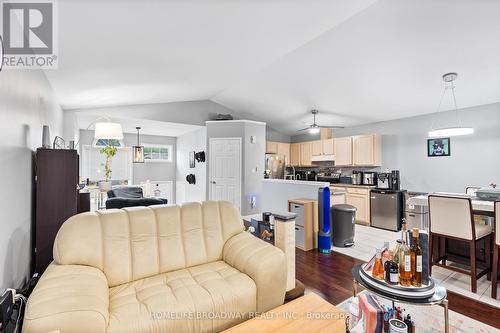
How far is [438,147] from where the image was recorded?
4582mm

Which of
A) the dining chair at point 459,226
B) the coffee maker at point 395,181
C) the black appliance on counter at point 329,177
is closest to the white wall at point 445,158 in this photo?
the coffee maker at point 395,181

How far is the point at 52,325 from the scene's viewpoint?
3.66 feet

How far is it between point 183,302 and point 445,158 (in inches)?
211

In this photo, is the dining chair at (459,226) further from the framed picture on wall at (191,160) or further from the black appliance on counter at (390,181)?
the framed picture on wall at (191,160)

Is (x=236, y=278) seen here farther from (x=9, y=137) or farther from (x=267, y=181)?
(x=267, y=181)

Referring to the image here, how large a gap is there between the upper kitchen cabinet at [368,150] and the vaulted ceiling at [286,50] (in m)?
0.74

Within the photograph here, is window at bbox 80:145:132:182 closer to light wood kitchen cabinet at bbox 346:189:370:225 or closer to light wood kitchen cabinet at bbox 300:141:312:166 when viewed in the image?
light wood kitchen cabinet at bbox 300:141:312:166

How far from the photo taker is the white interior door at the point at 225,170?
5879 mm

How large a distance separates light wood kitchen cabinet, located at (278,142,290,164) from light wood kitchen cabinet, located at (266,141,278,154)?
0.55 feet

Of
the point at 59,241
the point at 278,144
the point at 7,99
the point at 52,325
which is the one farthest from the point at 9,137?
the point at 278,144

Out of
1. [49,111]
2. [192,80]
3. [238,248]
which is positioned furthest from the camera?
[192,80]

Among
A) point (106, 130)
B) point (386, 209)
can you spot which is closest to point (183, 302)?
point (106, 130)

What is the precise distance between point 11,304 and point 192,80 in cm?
360

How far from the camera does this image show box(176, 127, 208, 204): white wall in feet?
21.0
